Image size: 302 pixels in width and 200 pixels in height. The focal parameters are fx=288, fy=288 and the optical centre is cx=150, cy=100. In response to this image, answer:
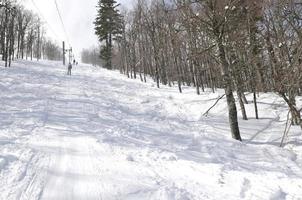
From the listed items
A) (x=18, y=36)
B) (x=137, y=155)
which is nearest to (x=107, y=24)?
(x=18, y=36)

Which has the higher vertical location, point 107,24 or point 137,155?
point 107,24

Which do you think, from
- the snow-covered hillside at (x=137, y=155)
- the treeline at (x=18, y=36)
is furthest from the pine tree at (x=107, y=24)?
the snow-covered hillside at (x=137, y=155)

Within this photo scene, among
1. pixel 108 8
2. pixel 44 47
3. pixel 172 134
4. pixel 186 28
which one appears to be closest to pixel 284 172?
pixel 172 134

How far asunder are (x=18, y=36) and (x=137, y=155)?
51285 mm

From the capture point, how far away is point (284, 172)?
25.0ft

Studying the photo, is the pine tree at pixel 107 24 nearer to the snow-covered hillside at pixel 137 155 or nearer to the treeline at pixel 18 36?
the treeline at pixel 18 36

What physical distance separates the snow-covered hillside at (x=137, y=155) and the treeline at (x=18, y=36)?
16.0 m

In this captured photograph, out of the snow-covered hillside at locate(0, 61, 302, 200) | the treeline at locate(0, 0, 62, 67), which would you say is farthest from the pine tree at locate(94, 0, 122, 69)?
the snow-covered hillside at locate(0, 61, 302, 200)

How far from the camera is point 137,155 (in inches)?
324

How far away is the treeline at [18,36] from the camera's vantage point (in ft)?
113

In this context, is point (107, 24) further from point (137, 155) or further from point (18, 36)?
point (137, 155)

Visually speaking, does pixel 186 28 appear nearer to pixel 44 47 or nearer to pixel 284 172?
pixel 284 172

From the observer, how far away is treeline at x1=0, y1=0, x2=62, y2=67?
34562mm

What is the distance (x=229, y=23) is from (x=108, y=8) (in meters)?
41.1
